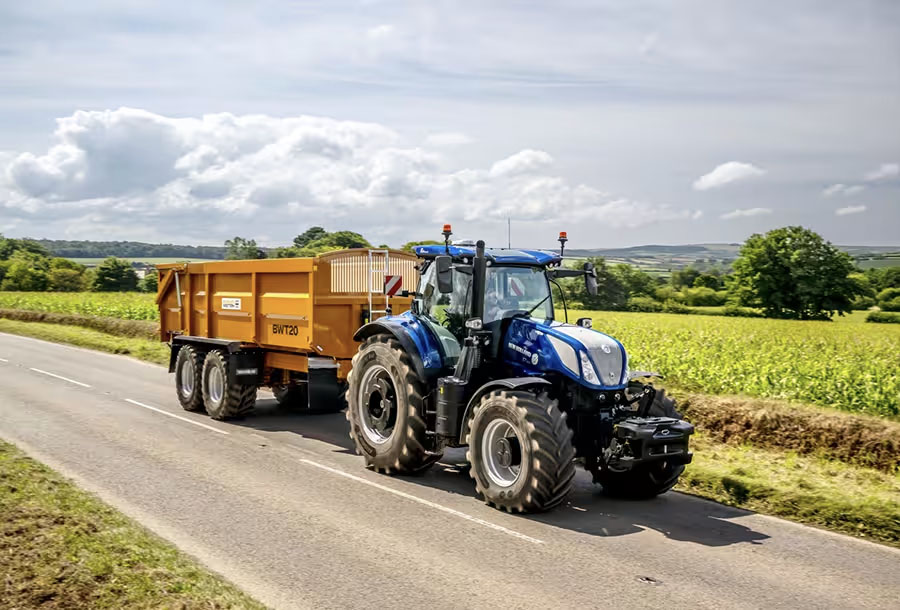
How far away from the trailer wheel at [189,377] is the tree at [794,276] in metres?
55.5

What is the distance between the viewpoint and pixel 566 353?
8484 millimetres

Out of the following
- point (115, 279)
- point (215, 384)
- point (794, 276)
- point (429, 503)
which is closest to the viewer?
point (429, 503)

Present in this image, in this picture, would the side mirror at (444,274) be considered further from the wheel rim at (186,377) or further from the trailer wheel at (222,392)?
the wheel rim at (186,377)

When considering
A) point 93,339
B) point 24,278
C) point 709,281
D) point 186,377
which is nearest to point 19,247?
point 24,278

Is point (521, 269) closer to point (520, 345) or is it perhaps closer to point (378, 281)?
point (520, 345)

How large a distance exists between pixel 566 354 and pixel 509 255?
1609mm

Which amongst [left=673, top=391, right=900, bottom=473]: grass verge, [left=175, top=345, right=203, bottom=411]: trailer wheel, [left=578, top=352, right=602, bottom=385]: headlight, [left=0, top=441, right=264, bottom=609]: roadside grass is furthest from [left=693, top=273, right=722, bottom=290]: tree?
[left=0, top=441, right=264, bottom=609]: roadside grass

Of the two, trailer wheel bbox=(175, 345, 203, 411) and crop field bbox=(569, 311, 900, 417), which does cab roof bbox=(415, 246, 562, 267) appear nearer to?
crop field bbox=(569, 311, 900, 417)

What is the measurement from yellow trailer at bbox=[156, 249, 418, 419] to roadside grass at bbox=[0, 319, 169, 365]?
8.27 metres

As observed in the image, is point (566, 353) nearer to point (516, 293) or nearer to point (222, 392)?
point (516, 293)

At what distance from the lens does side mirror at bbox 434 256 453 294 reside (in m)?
8.60

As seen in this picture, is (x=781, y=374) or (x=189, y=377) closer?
(x=781, y=374)

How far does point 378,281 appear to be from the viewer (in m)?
12.4

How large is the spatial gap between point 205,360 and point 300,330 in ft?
9.48
